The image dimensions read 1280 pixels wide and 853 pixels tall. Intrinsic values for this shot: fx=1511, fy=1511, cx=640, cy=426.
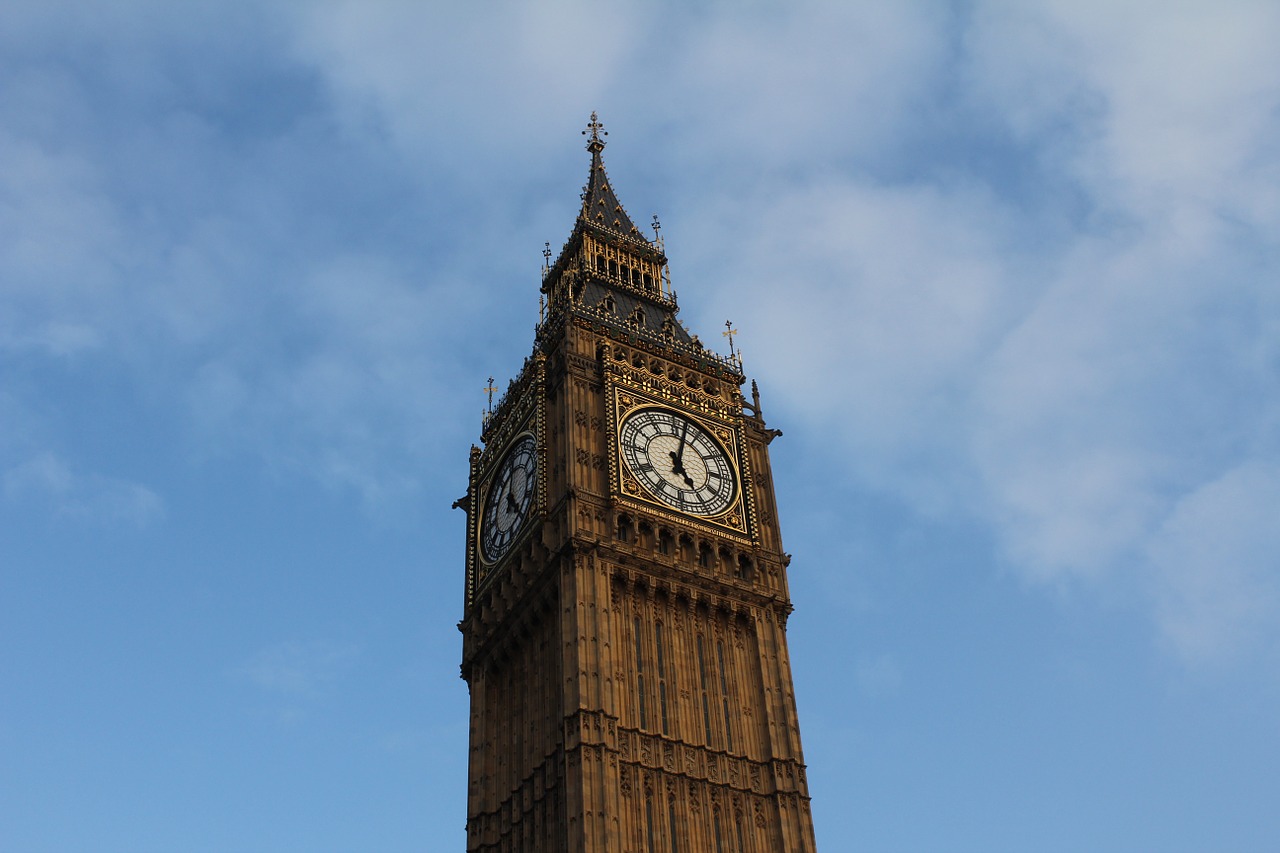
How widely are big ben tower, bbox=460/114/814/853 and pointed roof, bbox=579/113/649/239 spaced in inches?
444

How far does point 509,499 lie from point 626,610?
37.7ft

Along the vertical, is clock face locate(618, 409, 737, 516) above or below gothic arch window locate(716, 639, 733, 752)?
above

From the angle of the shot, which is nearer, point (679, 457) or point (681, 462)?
point (681, 462)

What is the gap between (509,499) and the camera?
75062mm

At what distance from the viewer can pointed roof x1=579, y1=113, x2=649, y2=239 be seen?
306 feet

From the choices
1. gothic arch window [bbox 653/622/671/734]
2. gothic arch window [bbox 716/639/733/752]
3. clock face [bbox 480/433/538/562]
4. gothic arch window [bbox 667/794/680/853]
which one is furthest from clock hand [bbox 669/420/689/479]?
gothic arch window [bbox 667/794/680/853]

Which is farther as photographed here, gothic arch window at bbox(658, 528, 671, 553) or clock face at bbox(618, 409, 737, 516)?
clock face at bbox(618, 409, 737, 516)

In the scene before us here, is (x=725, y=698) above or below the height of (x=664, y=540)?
below

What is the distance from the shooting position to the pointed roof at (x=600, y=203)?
9338 cm

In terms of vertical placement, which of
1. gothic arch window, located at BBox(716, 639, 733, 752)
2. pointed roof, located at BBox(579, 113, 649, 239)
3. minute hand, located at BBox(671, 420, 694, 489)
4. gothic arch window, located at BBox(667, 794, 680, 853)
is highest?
pointed roof, located at BBox(579, 113, 649, 239)

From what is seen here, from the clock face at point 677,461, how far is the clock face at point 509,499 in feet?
16.3

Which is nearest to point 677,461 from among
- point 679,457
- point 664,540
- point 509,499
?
point 679,457

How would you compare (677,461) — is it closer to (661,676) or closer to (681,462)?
(681,462)

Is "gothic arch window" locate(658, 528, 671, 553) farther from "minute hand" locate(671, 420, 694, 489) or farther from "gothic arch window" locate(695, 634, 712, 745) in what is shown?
"gothic arch window" locate(695, 634, 712, 745)
